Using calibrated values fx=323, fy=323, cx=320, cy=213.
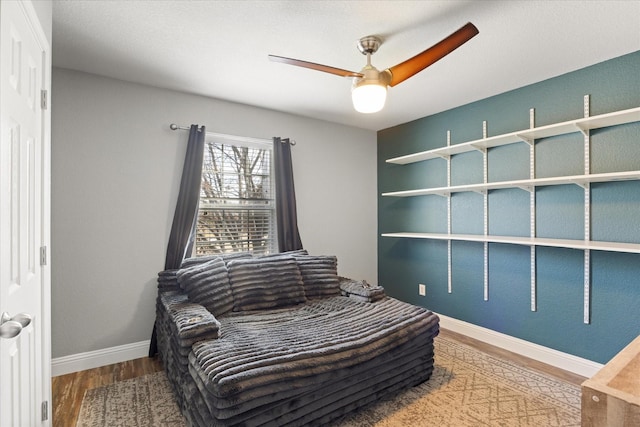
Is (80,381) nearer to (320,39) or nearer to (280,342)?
(280,342)

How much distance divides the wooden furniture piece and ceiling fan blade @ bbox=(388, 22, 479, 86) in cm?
152

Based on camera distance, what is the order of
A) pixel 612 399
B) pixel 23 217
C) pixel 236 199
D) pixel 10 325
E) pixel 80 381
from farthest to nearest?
pixel 236 199
pixel 80 381
pixel 23 217
pixel 10 325
pixel 612 399

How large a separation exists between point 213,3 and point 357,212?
9.79ft

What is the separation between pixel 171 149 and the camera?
9.92ft

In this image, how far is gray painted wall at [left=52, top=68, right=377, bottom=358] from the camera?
2562 mm

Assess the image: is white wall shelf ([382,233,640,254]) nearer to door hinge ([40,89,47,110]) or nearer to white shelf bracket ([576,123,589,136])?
white shelf bracket ([576,123,589,136])

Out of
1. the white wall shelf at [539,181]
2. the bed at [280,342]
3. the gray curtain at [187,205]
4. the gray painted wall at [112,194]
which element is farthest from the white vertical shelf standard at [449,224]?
the gray curtain at [187,205]

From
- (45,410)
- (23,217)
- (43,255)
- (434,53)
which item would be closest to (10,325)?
(23,217)

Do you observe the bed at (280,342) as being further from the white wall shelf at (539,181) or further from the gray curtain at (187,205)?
the white wall shelf at (539,181)

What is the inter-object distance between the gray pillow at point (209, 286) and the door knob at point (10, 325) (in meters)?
1.38

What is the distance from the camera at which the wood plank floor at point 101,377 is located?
2.08 m

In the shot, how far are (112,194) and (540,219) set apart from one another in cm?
374

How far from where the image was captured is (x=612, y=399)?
0.73 m

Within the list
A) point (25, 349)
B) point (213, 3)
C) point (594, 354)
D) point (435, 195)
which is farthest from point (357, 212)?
point (25, 349)
